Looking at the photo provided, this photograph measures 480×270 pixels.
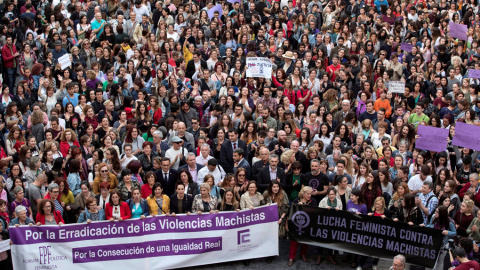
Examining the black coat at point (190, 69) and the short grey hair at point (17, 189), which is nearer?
the short grey hair at point (17, 189)

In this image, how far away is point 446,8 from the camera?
2733 cm

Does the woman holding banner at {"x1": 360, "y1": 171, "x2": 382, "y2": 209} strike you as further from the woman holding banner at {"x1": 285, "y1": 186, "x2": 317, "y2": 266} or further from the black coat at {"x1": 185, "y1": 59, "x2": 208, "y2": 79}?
the black coat at {"x1": 185, "y1": 59, "x2": 208, "y2": 79}

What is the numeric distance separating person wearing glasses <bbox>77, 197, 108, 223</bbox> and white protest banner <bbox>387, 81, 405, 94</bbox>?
8770mm

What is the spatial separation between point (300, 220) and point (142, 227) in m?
3.02

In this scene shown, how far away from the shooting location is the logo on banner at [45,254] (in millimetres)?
14555

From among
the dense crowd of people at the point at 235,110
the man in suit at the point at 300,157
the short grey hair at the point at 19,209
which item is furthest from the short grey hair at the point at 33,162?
the man in suit at the point at 300,157

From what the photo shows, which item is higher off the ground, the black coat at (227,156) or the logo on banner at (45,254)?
the black coat at (227,156)

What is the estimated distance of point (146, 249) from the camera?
15047 millimetres

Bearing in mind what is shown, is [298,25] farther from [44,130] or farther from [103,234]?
[103,234]

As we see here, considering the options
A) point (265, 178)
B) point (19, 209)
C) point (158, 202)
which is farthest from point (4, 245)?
point (265, 178)

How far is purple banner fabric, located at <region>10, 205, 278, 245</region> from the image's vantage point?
47.5 feet

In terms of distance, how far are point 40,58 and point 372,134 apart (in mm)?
8982

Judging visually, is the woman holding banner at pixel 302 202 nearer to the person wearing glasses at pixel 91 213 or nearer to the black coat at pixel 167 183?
the black coat at pixel 167 183

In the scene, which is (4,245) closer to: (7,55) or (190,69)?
(7,55)
